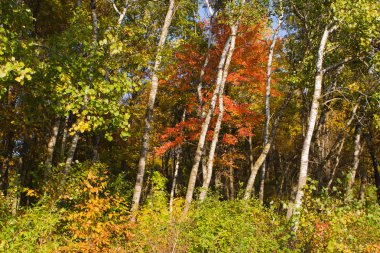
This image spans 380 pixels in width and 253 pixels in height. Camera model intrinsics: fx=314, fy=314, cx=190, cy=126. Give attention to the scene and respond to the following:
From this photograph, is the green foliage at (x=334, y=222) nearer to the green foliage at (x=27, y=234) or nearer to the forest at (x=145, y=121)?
the forest at (x=145, y=121)

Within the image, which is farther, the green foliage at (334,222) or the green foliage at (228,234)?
the green foliage at (228,234)

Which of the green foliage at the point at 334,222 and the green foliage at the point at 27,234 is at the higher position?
the green foliage at the point at 334,222

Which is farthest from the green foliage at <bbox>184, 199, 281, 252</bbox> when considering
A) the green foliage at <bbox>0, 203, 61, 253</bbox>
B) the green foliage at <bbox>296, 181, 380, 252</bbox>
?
the green foliage at <bbox>0, 203, 61, 253</bbox>

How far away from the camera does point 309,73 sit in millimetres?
12273

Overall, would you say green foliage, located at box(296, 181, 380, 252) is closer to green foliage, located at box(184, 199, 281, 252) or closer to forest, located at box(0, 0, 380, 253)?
forest, located at box(0, 0, 380, 253)

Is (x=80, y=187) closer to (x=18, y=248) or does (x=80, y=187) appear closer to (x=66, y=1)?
(x=18, y=248)

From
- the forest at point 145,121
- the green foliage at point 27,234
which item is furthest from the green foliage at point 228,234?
the green foliage at point 27,234

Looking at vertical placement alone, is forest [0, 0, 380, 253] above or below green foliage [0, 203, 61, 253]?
above

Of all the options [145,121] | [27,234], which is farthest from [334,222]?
[145,121]

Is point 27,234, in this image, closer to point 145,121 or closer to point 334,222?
point 334,222

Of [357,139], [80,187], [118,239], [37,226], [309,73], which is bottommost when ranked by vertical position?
[118,239]

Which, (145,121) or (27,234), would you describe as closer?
(27,234)

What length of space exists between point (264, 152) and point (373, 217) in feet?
30.0

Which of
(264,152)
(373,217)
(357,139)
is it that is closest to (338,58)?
(264,152)
